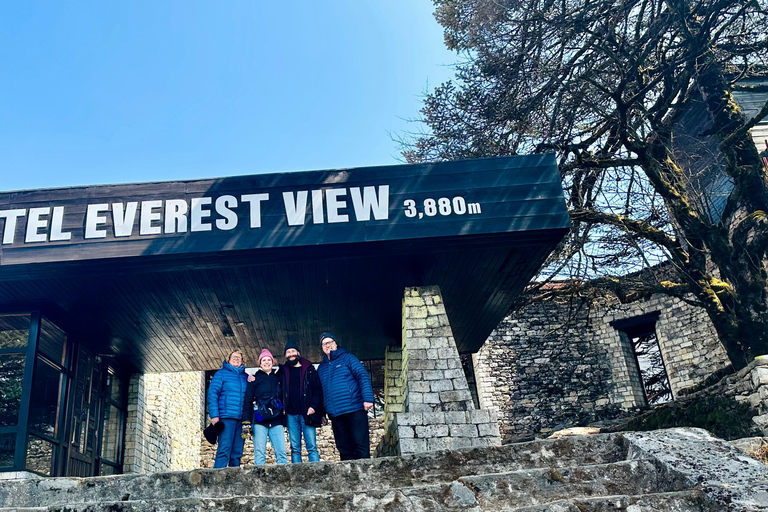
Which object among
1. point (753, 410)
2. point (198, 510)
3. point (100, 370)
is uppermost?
point (100, 370)

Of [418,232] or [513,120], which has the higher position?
[513,120]

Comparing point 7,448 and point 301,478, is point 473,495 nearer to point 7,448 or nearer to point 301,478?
point 301,478

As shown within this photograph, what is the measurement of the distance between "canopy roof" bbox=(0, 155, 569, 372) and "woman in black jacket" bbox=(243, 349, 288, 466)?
1.37 meters

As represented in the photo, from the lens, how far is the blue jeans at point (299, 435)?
658 cm

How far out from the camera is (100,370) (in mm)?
10273

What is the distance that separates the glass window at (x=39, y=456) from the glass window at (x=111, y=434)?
1624mm

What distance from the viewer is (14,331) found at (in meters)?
8.45

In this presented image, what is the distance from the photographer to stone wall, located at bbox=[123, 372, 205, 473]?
1109 centimetres

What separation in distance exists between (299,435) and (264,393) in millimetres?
562

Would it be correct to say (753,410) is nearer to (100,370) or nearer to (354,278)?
(354,278)

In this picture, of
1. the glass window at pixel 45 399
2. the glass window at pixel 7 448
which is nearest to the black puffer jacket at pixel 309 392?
the glass window at pixel 7 448

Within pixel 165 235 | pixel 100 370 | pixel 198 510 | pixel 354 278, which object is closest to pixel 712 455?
pixel 198 510

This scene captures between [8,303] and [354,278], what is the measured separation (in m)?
4.32

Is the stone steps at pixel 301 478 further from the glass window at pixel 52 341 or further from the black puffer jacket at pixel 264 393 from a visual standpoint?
the glass window at pixel 52 341
